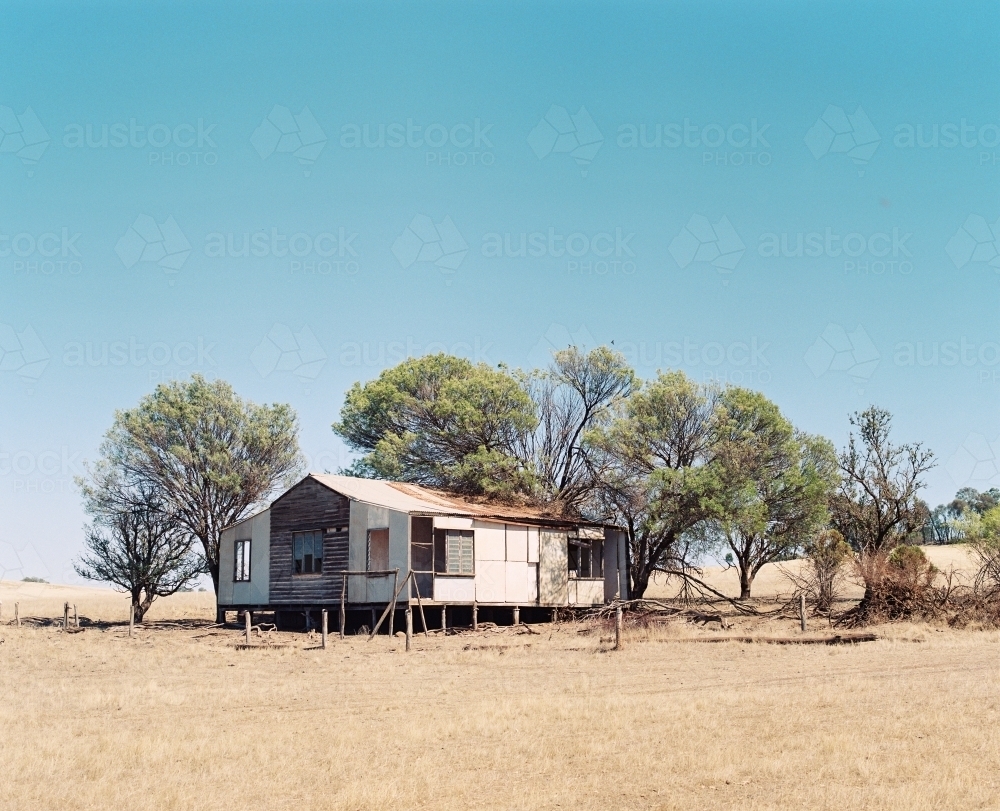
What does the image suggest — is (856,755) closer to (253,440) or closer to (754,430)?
(754,430)

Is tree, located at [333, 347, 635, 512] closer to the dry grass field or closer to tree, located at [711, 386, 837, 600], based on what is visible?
tree, located at [711, 386, 837, 600]

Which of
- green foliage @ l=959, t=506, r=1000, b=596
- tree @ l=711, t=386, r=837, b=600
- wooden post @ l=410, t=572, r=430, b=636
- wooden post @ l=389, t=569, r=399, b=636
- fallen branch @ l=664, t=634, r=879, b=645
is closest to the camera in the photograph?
fallen branch @ l=664, t=634, r=879, b=645

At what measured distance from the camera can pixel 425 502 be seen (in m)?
41.2

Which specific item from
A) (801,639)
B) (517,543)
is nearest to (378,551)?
(517,543)

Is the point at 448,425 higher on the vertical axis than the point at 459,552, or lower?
higher

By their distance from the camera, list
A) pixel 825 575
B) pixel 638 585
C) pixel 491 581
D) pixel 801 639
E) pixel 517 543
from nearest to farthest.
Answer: pixel 801 639 → pixel 825 575 → pixel 491 581 → pixel 517 543 → pixel 638 585

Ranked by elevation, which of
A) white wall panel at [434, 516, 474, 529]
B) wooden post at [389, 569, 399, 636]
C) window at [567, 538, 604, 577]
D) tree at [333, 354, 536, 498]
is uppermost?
tree at [333, 354, 536, 498]

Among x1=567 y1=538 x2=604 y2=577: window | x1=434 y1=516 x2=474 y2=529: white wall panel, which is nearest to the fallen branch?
x1=434 y1=516 x2=474 y2=529: white wall panel

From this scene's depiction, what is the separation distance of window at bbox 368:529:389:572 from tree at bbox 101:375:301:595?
38.4 feet

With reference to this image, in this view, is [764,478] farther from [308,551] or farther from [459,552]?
[308,551]

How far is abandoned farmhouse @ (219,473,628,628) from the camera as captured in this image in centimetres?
3716

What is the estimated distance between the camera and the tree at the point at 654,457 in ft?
144

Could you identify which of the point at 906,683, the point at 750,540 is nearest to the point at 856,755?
the point at 906,683

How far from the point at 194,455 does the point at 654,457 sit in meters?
21.6
